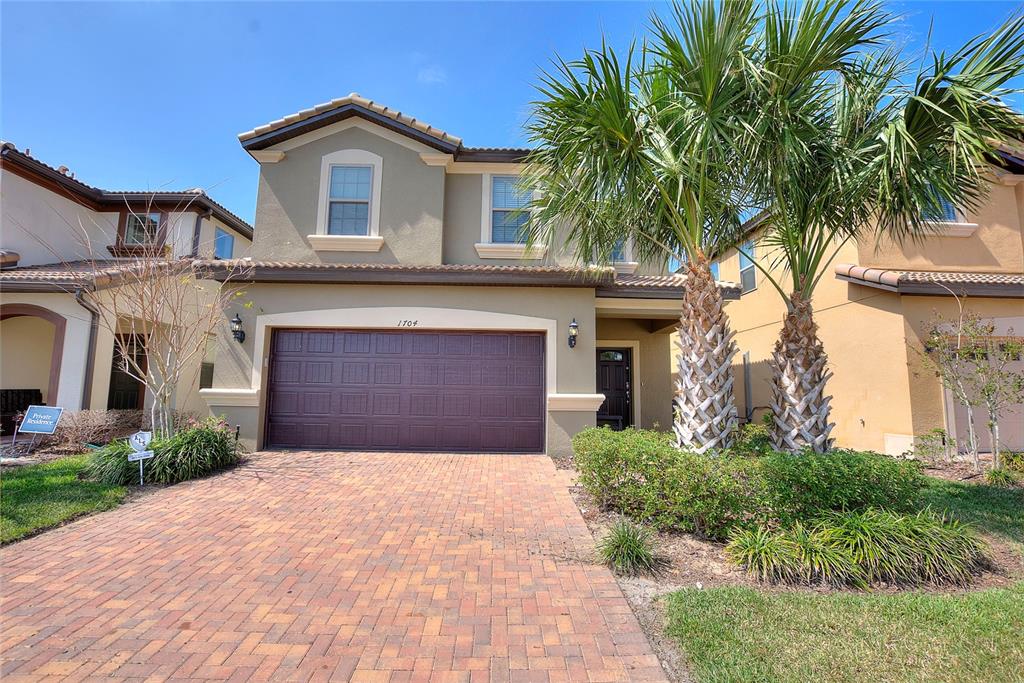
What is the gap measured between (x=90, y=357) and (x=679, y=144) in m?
13.2

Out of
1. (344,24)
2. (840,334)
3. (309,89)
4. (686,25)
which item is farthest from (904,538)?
(309,89)

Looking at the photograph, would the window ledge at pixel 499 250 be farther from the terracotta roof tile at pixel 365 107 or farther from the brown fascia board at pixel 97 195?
the brown fascia board at pixel 97 195

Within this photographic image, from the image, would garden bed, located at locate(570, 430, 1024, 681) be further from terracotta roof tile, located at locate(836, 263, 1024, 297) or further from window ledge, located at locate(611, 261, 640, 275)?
window ledge, located at locate(611, 261, 640, 275)

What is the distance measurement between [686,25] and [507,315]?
6.33 metres

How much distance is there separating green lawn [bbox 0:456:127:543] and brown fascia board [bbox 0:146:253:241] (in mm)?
8034

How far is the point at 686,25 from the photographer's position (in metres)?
4.99

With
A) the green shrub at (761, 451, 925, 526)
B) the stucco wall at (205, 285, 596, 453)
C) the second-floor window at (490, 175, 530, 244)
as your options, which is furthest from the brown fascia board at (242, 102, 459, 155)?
the green shrub at (761, 451, 925, 526)

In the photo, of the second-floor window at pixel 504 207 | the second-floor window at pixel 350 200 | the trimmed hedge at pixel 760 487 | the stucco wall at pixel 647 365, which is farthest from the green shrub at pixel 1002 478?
the second-floor window at pixel 350 200

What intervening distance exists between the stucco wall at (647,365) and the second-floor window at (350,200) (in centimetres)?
719

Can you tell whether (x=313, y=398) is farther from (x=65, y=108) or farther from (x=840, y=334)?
(x=840, y=334)

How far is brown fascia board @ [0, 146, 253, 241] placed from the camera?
12500mm

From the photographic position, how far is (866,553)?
4.28 meters

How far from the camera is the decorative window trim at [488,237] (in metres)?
11.6

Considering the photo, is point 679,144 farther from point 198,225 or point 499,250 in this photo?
point 198,225
